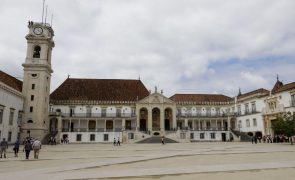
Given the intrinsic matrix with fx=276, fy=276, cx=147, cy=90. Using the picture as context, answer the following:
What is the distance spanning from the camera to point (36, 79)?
42.6 metres

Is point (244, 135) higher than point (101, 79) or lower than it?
lower

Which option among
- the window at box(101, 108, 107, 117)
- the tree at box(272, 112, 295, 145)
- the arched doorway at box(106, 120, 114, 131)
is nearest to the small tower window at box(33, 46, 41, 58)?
the window at box(101, 108, 107, 117)

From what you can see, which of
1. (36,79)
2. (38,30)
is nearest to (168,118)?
(36,79)

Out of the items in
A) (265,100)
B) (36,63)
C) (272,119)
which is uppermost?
(36,63)

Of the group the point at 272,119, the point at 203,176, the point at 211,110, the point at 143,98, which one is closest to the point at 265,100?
the point at 272,119

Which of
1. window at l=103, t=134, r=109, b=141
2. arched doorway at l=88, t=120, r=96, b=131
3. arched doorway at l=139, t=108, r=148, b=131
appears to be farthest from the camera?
arched doorway at l=139, t=108, r=148, b=131

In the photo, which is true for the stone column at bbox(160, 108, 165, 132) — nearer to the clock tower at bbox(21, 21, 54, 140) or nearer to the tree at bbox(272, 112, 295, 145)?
the clock tower at bbox(21, 21, 54, 140)

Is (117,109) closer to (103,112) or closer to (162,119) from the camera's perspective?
(103,112)

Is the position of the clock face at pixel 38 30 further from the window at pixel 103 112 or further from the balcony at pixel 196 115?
the balcony at pixel 196 115

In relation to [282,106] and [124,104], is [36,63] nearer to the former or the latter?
[124,104]

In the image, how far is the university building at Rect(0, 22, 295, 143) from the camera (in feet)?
136

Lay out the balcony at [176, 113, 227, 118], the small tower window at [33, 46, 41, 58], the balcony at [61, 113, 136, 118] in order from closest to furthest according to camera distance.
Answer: the small tower window at [33, 46, 41, 58], the balcony at [61, 113, 136, 118], the balcony at [176, 113, 227, 118]

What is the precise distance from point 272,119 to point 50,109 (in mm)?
38792

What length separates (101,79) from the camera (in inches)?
2341
